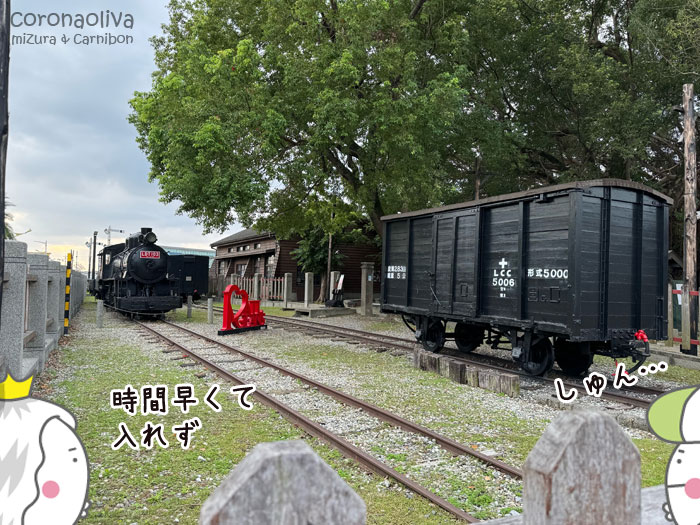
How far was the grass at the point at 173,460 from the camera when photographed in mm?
3820

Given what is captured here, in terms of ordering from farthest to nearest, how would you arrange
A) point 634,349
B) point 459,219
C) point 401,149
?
point 401,149 → point 459,219 → point 634,349

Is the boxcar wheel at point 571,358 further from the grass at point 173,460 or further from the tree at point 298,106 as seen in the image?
the tree at point 298,106

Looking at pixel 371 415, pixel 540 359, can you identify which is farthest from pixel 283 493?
pixel 540 359

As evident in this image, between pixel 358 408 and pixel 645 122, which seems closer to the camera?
pixel 358 408

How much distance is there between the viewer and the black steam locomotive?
63.5ft

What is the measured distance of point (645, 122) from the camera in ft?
53.5

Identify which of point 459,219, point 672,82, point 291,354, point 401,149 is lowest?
point 291,354

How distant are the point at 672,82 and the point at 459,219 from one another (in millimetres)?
12079

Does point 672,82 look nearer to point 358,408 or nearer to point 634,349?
point 634,349

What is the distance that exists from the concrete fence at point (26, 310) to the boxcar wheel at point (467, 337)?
28.4 feet

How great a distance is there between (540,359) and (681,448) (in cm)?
780

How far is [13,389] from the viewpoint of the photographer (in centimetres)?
163

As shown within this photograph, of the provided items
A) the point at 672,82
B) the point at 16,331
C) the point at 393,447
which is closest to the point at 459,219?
the point at 393,447

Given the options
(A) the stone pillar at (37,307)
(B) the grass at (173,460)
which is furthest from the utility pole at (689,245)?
(A) the stone pillar at (37,307)
